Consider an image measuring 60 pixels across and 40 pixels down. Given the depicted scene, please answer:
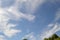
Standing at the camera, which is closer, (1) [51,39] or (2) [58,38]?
(2) [58,38]

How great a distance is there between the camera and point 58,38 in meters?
83.6

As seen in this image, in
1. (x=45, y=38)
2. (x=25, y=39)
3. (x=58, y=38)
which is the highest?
(x=25, y=39)

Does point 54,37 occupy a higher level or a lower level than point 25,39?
lower

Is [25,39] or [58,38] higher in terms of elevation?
[25,39]

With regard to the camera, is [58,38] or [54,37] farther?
[54,37]

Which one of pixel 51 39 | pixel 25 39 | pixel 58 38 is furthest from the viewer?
pixel 25 39

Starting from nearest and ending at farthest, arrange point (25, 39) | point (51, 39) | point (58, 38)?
point (58, 38) < point (51, 39) < point (25, 39)

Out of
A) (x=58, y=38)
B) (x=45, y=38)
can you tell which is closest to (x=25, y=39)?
(x=45, y=38)

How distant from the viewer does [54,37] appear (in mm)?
89562

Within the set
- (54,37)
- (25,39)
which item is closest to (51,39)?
(54,37)

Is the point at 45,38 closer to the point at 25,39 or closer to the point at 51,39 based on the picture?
the point at 51,39

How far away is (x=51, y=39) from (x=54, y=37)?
77.2 inches

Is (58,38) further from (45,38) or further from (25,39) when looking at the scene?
(25,39)

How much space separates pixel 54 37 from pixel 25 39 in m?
21.4
